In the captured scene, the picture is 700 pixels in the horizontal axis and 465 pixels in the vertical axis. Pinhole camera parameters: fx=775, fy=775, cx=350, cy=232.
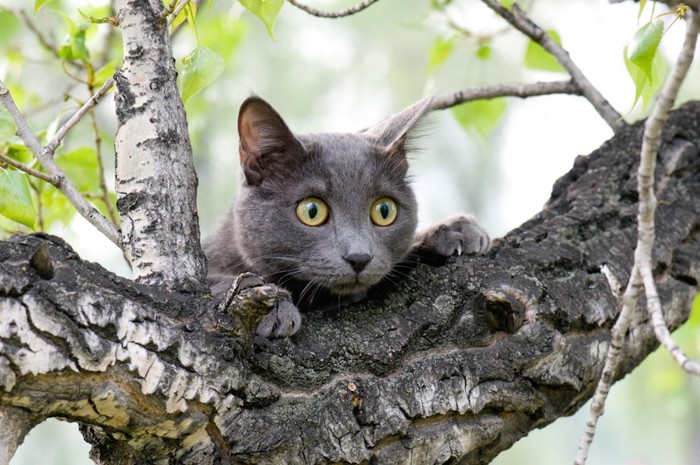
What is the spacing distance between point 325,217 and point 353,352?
0.77 meters

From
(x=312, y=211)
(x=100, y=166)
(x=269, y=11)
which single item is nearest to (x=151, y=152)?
(x=269, y=11)

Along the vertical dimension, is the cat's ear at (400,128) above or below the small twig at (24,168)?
above

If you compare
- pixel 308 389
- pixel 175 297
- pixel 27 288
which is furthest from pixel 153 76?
pixel 308 389

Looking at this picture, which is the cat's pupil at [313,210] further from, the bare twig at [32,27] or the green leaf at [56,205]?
Answer: the bare twig at [32,27]

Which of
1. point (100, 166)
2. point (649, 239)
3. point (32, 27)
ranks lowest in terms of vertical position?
point (649, 239)

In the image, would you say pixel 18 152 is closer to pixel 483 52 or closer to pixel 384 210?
pixel 384 210

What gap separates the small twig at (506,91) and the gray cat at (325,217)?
194 millimetres

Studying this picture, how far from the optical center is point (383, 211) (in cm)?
281

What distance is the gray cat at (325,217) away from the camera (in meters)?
2.56

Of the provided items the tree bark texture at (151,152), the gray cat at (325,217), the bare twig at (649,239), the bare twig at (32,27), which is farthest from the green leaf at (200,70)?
the bare twig at (32,27)

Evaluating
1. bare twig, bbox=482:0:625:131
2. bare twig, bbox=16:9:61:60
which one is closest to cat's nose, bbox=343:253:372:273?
bare twig, bbox=482:0:625:131

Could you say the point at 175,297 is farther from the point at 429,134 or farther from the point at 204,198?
the point at 204,198

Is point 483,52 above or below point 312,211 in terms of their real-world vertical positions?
above

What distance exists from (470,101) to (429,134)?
0.73 feet
